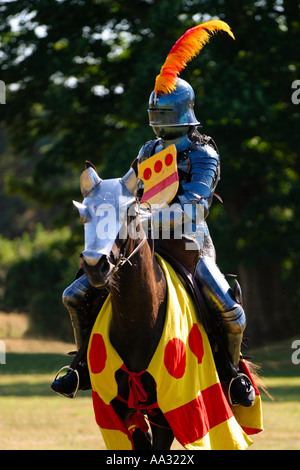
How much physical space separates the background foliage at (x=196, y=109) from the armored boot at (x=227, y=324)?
42.6 feet

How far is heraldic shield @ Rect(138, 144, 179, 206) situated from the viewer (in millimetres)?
6133

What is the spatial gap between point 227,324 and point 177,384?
2.70 feet

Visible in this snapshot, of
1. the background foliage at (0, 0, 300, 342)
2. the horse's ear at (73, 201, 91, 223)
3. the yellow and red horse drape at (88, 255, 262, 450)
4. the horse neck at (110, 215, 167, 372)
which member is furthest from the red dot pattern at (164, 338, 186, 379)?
the background foliage at (0, 0, 300, 342)

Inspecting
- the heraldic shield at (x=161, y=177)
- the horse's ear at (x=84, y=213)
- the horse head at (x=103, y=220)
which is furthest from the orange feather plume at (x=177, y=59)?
the horse's ear at (x=84, y=213)

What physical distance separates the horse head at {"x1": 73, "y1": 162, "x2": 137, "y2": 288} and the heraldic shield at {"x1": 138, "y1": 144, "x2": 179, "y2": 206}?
38.2 inches

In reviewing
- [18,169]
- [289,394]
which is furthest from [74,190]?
[18,169]

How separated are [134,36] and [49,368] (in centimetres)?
991

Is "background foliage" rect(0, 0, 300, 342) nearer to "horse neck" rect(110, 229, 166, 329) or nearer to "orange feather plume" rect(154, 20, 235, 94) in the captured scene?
"orange feather plume" rect(154, 20, 235, 94)

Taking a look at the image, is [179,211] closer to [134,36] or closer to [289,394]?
[289,394]

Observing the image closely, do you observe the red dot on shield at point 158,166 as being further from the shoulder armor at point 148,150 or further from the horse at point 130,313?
the horse at point 130,313

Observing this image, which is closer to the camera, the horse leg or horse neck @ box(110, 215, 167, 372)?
horse neck @ box(110, 215, 167, 372)

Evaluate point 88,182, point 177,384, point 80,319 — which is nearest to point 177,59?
point 88,182

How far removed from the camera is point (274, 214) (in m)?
22.8

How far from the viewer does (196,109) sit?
1944 cm
